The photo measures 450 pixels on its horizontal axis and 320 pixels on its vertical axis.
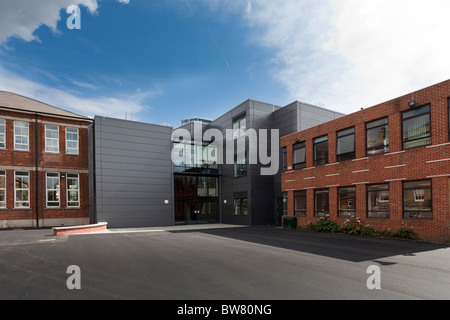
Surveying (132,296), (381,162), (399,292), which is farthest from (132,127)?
(399,292)

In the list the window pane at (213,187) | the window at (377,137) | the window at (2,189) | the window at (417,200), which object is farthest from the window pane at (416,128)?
the window at (2,189)

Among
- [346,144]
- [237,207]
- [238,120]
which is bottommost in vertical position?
[237,207]

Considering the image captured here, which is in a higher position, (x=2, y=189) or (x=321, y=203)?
(x=2, y=189)

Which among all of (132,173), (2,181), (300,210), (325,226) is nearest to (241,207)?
(300,210)

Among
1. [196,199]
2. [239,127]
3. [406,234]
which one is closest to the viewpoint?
[406,234]

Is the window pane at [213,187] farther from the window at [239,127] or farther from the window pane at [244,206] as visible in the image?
the window at [239,127]

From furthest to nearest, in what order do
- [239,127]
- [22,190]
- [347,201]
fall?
[239,127]
[22,190]
[347,201]

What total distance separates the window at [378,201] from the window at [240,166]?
11.4 metres

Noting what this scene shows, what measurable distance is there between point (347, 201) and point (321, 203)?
2067 millimetres

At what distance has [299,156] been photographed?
20.5 metres

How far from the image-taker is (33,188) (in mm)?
21141

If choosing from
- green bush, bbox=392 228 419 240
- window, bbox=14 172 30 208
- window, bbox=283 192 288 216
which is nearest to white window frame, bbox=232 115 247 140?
window, bbox=283 192 288 216

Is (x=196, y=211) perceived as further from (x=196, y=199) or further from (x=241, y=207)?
(x=241, y=207)

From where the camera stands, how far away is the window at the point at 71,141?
23.0 metres
